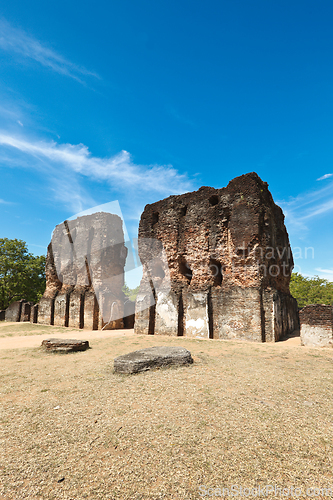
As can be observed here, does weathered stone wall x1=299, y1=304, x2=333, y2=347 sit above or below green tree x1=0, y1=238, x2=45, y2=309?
below

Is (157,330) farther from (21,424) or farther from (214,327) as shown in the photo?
(21,424)

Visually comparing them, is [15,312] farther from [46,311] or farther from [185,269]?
[185,269]

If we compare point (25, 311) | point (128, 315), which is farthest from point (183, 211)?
point (25, 311)

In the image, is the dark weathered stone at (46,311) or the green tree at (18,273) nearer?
the dark weathered stone at (46,311)

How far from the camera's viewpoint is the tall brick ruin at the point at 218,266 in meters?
9.72

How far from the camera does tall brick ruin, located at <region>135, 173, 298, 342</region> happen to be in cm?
972

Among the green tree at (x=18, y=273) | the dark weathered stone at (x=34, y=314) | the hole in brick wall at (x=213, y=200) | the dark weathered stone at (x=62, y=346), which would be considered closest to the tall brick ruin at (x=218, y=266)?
the hole in brick wall at (x=213, y=200)

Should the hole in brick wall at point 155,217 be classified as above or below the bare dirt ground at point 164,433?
above

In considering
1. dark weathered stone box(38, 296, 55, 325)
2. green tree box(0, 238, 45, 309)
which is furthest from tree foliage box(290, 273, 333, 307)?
green tree box(0, 238, 45, 309)

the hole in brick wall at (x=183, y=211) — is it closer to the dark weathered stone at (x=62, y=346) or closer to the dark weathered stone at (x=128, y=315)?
the dark weathered stone at (x=62, y=346)

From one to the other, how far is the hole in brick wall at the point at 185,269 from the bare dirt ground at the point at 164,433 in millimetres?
7680

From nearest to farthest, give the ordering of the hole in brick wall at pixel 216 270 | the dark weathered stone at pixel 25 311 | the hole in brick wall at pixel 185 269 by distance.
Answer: the hole in brick wall at pixel 216 270, the hole in brick wall at pixel 185 269, the dark weathered stone at pixel 25 311

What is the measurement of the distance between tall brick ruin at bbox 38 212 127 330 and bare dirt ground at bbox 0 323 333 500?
448 inches

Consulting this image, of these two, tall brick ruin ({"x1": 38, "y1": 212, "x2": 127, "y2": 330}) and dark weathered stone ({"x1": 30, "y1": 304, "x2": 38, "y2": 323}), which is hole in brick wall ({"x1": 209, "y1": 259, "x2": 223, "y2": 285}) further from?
dark weathered stone ({"x1": 30, "y1": 304, "x2": 38, "y2": 323})
